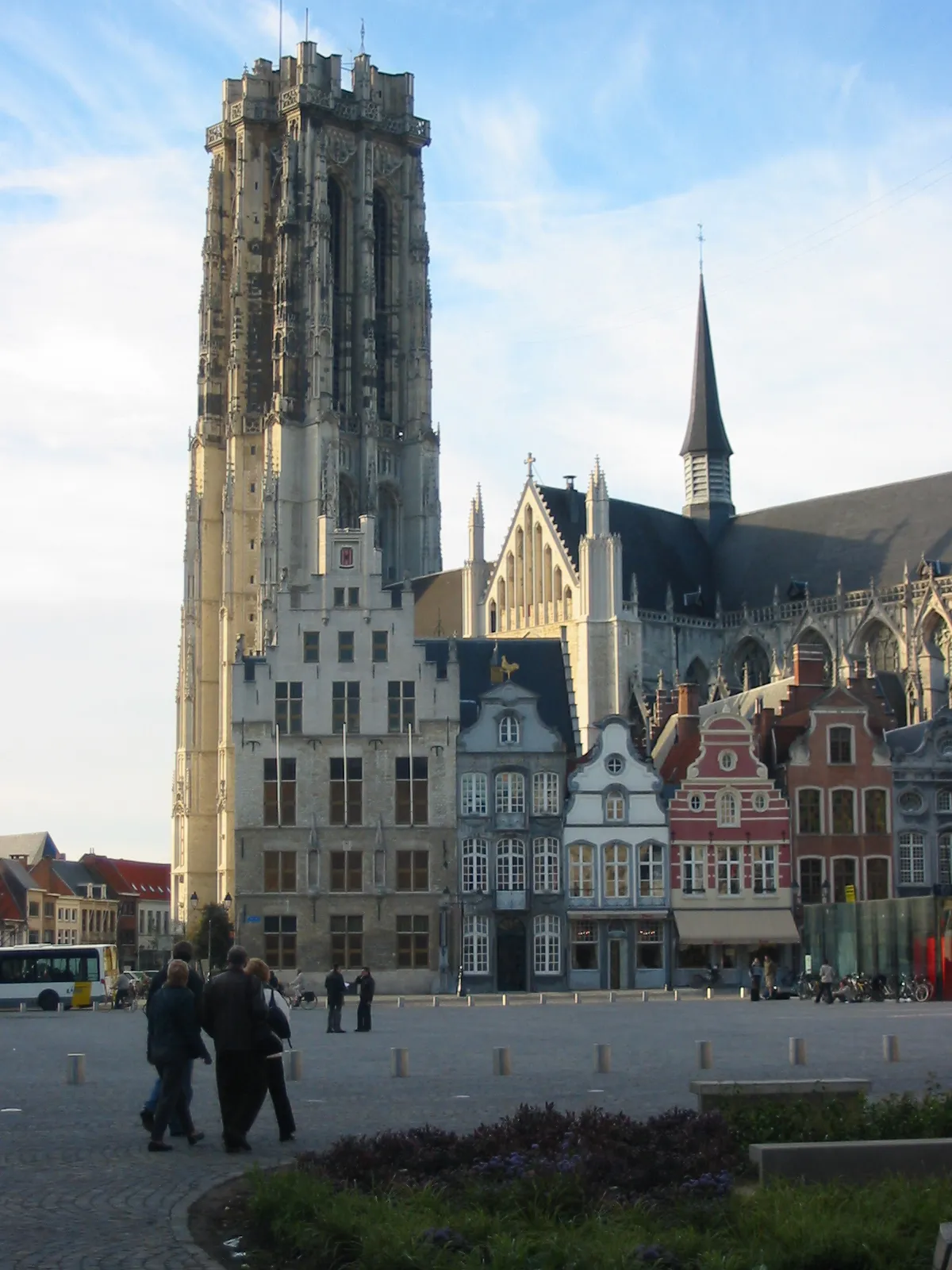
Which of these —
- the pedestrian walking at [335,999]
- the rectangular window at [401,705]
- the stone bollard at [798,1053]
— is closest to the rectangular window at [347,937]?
the rectangular window at [401,705]

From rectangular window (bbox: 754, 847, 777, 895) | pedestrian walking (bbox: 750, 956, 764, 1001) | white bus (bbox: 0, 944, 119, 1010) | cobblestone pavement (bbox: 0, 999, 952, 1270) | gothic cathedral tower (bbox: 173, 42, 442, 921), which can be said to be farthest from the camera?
gothic cathedral tower (bbox: 173, 42, 442, 921)

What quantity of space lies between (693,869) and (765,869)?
2.04 meters

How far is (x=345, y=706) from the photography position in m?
52.4

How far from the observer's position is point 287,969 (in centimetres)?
5116

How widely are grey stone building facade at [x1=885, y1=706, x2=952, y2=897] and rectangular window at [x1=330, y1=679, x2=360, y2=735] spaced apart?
15.4 m

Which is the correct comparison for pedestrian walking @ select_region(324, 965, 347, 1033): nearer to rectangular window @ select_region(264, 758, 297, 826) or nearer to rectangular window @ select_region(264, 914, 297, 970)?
rectangular window @ select_region(264, 914, 297, 970)

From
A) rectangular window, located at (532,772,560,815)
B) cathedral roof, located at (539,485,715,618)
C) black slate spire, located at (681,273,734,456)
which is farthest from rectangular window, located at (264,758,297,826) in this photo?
black slate spire, located at (681,273,734,456)

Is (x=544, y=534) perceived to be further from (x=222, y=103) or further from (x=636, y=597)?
(x=222, y=103)

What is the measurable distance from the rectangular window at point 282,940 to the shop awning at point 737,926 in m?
10.3

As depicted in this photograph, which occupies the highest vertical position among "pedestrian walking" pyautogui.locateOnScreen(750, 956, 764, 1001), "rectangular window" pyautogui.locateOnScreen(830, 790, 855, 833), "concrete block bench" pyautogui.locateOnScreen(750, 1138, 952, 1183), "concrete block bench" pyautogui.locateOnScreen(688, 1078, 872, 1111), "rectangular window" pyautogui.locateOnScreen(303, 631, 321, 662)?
"rectangular window" pyautogui.locateOnScreen(303, 631, 321, 662)

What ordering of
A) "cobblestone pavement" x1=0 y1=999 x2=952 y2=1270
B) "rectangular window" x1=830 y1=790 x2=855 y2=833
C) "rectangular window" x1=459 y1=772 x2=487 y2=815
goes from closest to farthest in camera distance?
"cobblestone pavement" x1=0 y1=999 x2=952 y2=1270 → "rectangular window" x1=459 y1=772 x2=487 y2=815 → "rectangular window" x1=830 y1=790 x2=855 y2=833

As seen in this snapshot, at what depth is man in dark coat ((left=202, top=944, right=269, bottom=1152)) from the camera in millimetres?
13453

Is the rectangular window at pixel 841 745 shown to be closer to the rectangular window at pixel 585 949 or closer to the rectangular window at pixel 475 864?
the rectangular window at pixel 585 949

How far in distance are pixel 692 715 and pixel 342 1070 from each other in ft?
124
